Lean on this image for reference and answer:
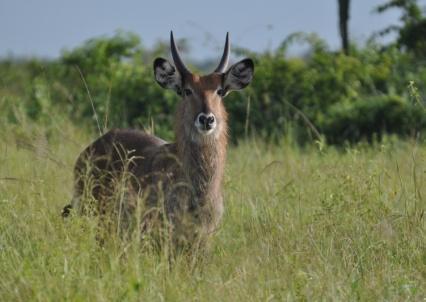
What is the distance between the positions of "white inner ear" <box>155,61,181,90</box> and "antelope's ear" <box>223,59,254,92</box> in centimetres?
34

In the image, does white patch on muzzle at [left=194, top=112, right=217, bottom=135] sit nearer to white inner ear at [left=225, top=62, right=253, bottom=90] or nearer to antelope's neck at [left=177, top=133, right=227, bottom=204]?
antelope's neck at [left=177, top=133, right=227, bottom=204]

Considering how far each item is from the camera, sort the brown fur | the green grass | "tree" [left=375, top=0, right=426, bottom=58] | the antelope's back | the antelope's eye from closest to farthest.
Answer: the green grass, the brown fur, the antelope's eye, the antelope's back, "tree" [left=375, top=0, right=426, bottom=58]

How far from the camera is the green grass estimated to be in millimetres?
4602

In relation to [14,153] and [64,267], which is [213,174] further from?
[14,153]

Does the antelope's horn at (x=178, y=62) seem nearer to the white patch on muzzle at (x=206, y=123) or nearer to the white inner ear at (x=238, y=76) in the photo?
the white inner ear at (x=238, y=76)

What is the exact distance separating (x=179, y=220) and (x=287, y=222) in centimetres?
76

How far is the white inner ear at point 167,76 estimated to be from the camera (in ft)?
20.9

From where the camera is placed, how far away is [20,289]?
455cm

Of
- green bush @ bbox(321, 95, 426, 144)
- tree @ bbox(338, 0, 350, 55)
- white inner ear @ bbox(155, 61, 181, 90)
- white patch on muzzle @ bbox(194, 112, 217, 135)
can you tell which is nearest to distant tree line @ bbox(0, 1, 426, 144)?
green bush @ bbox(321, 95, 426, 144)

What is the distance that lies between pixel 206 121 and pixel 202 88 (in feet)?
1.15

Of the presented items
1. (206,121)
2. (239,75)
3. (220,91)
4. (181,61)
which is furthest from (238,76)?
(206,121)

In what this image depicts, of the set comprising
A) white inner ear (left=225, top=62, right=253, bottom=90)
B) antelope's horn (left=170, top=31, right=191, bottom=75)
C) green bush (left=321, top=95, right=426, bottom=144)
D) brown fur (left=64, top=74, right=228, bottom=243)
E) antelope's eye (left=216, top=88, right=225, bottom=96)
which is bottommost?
green bush (left=321, top=95, right=426, bottom=144)

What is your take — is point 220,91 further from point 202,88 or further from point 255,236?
point 255,236

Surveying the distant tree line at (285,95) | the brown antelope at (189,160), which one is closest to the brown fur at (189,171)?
the brown antelope at (189,160)
